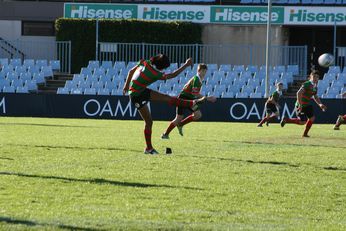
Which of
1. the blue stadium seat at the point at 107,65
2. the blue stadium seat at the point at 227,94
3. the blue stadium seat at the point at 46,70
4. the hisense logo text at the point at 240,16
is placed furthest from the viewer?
the hisense logo text at the point at 240,16

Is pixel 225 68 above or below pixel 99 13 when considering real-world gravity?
below

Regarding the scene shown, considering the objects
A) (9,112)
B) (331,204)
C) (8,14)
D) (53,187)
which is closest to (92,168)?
(53,187)

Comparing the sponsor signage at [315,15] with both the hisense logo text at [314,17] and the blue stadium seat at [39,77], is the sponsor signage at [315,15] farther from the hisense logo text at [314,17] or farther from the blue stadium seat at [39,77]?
the blue stadium seat at [39,77]

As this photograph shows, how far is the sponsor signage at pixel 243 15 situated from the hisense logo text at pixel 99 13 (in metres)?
4.64

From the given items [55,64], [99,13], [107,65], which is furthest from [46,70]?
[99,13]

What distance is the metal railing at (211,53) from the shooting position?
41594mm

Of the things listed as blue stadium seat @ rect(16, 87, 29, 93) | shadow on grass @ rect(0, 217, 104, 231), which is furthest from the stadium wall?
shadow on grass @ rect(0, 217, 104, 231)

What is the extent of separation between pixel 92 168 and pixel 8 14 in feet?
111

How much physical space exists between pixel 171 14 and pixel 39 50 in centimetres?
697

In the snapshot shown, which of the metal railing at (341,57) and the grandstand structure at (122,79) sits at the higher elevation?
the metal railing at (341,57)

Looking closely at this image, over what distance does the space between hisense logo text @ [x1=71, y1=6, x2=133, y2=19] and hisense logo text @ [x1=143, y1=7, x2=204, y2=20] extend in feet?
3.14

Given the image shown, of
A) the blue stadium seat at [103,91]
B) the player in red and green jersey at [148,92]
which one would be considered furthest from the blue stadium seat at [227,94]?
the player in red and green jersey at [148,92]

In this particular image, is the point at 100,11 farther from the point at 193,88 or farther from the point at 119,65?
the point at 193,88

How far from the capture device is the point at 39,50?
44.6 m
